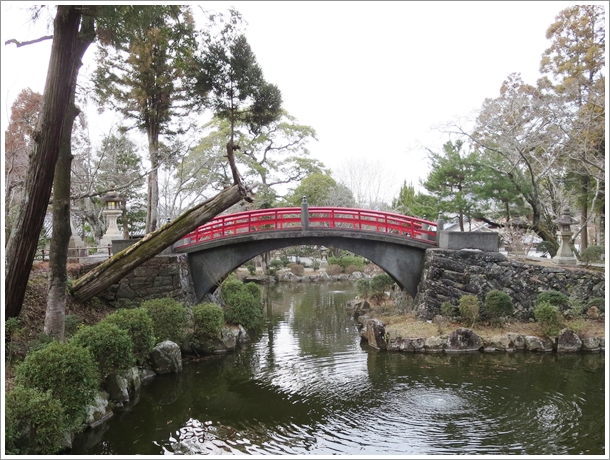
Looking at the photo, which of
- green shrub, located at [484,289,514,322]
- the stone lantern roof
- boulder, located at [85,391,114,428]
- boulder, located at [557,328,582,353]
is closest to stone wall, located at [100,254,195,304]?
boulder, located at [85,391,114,428]

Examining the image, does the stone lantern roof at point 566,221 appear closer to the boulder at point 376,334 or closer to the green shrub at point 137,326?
the boulder at point 376,334

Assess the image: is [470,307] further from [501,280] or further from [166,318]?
[166,318]

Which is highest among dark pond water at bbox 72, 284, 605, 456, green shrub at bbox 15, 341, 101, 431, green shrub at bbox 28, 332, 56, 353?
green shrub at bbox 28, 332, 56, 353

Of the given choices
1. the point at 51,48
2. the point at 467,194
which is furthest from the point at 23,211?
the point at 467,194

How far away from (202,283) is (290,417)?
6.52m

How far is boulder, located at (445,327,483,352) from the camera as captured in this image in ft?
35.7

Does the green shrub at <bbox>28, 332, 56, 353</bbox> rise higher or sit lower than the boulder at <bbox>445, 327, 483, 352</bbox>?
higher

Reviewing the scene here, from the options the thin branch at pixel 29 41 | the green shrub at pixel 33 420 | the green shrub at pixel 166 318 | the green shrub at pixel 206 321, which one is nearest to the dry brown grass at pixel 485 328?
the green shrub at pixel 206 321

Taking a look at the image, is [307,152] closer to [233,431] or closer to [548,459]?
[233,431]

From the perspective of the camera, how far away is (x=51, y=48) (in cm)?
710

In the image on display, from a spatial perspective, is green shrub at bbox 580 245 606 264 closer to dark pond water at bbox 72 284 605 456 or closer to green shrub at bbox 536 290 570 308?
green shrub at bbox 536 290 570 308

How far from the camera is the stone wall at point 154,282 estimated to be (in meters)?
11.6

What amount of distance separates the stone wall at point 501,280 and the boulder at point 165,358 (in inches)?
269

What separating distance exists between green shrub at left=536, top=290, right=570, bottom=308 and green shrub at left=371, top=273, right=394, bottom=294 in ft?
17.1
